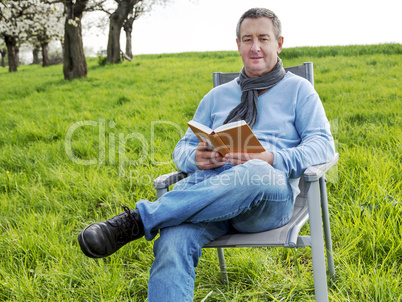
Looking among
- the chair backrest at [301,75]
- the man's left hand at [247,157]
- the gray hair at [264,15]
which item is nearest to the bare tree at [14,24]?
the chair backrest at [301,75]

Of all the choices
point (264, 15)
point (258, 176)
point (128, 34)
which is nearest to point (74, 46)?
point (264, 15)

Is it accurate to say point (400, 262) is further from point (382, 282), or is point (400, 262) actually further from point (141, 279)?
point (141, 279)

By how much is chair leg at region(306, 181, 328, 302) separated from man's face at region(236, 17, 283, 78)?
965 millimetres

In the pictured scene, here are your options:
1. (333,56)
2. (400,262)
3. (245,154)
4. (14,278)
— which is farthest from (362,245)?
(333,56)

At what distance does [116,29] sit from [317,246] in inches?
600

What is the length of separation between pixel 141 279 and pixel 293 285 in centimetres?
91

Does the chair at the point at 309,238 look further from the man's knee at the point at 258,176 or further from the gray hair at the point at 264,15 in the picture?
the gray hair at the point at 264,15

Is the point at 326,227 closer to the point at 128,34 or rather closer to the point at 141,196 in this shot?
the point at 141,196

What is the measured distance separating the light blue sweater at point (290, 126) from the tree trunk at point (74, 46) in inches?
383

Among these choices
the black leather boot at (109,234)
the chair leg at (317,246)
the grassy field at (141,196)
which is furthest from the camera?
the grassy field at (141,196)

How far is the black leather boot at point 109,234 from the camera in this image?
1723 millimetres

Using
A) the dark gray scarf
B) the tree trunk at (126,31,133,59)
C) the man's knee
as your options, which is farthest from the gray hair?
the tree trunk at (126,31,133,59)

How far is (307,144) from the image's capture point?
82.5 inches

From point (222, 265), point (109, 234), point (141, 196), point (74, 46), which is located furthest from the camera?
point (74, 46)
